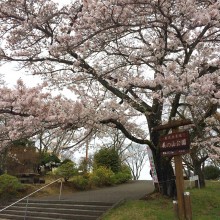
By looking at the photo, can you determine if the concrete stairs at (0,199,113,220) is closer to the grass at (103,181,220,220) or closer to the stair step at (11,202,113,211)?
the stair step at (11,202,113,211)

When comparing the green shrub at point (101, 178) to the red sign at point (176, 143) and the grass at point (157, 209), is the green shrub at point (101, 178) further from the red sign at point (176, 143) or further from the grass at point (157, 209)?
the red sign at point (176, 143)

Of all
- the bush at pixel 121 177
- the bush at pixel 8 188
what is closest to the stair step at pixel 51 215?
the bush at pixel 8 188

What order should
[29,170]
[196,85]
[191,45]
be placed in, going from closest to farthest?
[196,85] < [191,45] < [29,170]

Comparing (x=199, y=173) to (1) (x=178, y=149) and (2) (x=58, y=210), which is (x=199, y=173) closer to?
(2) (x=58, y=210)

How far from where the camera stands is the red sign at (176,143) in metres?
8.45

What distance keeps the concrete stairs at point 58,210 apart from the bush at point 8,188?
1.52 m

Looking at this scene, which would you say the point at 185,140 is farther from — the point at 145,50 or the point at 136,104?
the point at 145,50

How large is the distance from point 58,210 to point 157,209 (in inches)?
→ 140

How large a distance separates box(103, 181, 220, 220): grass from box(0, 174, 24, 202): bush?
6143 mm

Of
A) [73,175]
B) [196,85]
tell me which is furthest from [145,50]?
[73,175]

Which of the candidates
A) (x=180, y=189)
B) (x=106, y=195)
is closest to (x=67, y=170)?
(x=106, y=195)

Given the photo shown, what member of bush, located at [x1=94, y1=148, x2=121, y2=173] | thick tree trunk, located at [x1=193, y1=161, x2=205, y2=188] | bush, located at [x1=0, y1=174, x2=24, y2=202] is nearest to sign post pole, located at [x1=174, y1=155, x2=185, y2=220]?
thick tree trunk, located at [x1=193, y1=161, x2=205, y2=188]

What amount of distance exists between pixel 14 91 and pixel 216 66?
19.1ft

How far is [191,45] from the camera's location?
9.12m
